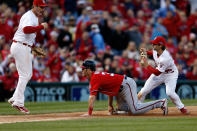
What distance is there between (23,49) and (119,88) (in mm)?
2102

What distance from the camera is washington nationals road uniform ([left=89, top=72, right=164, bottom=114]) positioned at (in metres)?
10.2

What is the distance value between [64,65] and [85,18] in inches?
79.8

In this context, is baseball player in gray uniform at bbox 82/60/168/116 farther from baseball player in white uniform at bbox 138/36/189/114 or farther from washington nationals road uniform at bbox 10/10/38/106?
washington nationals road uniform at bbox 10/10/38/106

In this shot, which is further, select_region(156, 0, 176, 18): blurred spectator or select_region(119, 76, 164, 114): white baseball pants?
select_region(156, 0, 176, 18): blurred spectator

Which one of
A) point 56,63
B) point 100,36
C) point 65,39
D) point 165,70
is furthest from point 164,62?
point 65,39

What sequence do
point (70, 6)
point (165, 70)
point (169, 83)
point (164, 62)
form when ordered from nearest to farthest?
point (164, 62)
point (169, 83)
point (165, 70)
point (70, 6)

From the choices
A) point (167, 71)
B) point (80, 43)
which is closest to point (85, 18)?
point (80, 43)

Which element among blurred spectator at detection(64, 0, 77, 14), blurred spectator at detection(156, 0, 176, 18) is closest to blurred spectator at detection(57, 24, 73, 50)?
blurred spectator at detection(64, 0, 77, 14)

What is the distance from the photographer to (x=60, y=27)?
776 inches

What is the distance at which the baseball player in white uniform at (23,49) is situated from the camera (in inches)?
422

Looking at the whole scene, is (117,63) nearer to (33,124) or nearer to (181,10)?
(181,10)

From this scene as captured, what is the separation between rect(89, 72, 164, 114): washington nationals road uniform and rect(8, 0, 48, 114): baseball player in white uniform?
1.44m

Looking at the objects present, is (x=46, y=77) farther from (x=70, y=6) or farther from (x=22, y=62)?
(x=22, y=62)

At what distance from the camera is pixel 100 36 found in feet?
61.7
